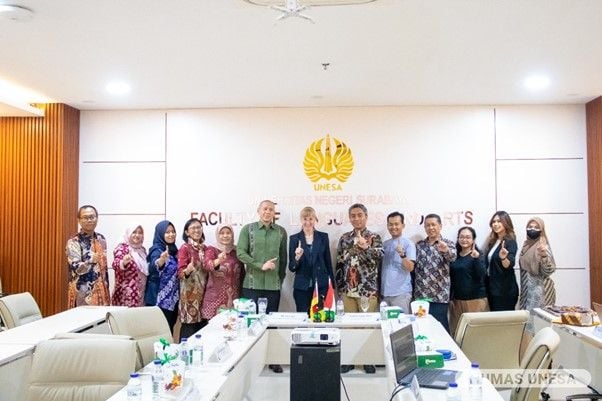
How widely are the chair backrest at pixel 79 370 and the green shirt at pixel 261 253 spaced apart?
3.14 meters

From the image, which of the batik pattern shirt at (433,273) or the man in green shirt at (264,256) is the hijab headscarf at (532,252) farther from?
the man in green shirt at (264,256)

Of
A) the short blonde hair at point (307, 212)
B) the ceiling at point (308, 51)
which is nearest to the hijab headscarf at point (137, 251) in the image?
the ceiling at point (308, 51)

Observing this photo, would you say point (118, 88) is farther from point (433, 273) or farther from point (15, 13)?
point (433, 273)

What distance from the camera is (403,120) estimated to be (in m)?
6.62

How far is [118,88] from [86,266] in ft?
6.15

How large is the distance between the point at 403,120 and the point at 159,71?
299 centimetres

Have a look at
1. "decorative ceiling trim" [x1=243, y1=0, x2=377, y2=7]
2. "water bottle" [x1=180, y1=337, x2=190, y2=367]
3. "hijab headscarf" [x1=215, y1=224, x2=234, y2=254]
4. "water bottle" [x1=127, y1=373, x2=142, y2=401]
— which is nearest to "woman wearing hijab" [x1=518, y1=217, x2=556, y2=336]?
"hijab headscarf" [x1=215, y1=224, x2=234, y2=254]

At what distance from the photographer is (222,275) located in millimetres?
5949

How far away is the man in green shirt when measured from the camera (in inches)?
233

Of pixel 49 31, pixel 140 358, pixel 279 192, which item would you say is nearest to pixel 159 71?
pixel 49 31

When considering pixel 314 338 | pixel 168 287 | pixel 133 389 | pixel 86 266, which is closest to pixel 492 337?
pixel 314 338

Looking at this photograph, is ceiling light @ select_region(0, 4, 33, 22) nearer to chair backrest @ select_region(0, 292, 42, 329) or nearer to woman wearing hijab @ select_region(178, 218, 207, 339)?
chair backrest @ select_region(0, 292, 42, 329)

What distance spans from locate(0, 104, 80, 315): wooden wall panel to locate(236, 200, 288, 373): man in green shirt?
2208 millimetres

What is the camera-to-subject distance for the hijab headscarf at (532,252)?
19.1 ft
